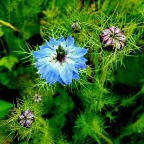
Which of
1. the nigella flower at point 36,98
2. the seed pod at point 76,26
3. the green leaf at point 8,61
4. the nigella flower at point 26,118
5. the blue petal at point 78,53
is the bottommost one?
the nigella flower at point 36,98

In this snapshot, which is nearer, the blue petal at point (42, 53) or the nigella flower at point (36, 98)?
the blue petal at point (42, 53)

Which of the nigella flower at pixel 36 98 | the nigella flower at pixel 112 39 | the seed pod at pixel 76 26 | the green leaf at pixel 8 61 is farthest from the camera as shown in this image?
the green leaf at pixel 8 61

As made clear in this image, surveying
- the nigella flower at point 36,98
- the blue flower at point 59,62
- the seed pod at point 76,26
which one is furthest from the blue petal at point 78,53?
the nigella flower at point 36,98

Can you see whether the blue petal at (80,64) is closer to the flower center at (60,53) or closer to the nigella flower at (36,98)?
the flower center at (60,53)

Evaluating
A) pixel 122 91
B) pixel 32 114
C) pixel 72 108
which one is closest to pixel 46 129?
pixel 32 114

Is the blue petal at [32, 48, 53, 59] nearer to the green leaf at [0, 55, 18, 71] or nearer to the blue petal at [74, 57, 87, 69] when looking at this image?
the blue petal at [74, 57, 87, 69]

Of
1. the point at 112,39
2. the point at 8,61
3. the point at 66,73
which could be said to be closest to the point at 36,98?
the point at 8,61

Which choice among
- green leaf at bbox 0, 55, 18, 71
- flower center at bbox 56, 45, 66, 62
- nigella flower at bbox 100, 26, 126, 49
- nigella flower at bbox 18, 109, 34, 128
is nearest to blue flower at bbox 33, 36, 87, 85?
flower center at bbox 56, 45, 66, 62
